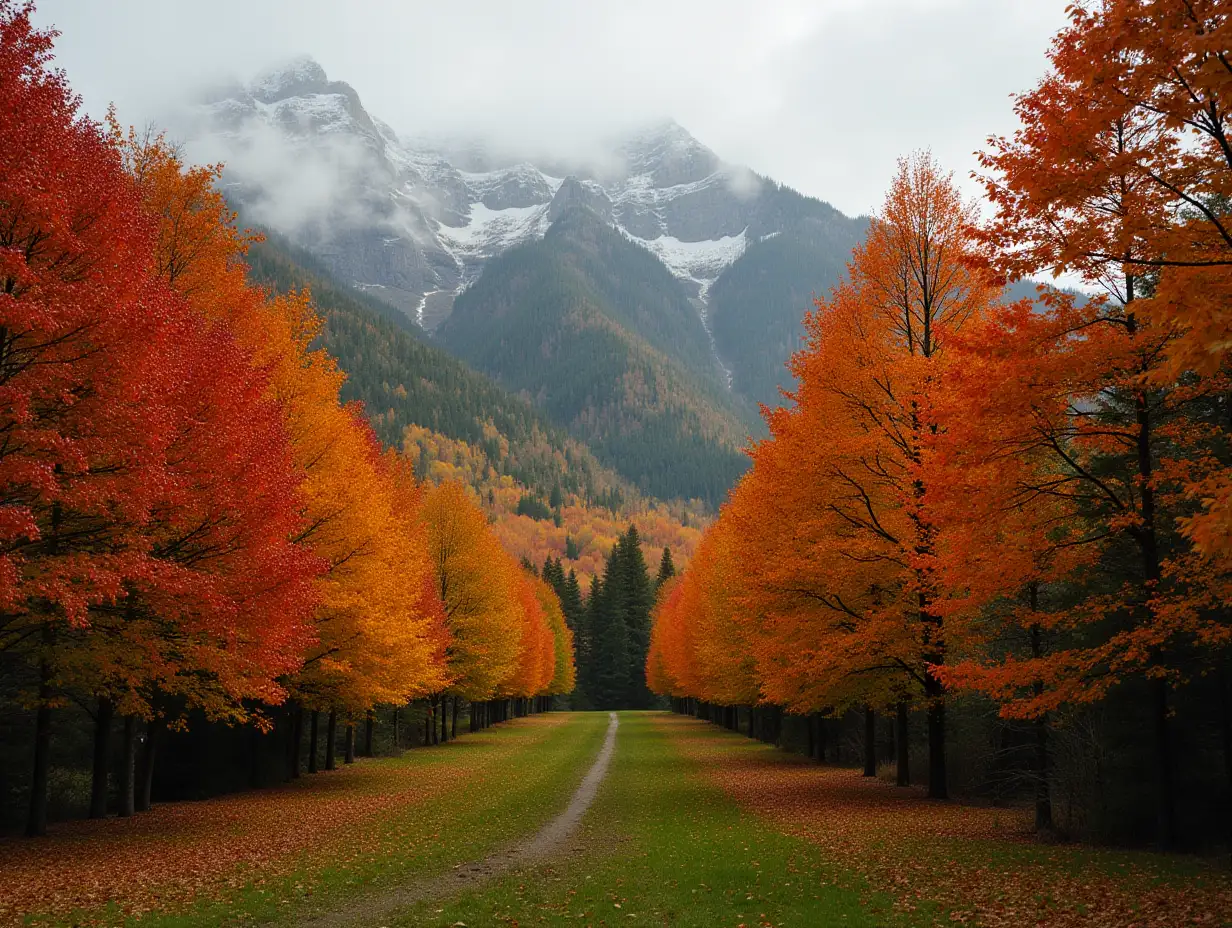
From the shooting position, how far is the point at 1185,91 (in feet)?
29.3

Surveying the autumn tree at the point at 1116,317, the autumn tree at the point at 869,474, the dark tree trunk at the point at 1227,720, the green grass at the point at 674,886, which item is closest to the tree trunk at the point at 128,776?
the green grass at the point at 674,886

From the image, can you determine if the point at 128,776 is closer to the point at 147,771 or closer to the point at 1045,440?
the point at 147,771

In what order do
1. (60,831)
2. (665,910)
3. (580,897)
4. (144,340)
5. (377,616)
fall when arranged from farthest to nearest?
(377,616)
(60,831)
(144,340)
(580,897)
(665,910)

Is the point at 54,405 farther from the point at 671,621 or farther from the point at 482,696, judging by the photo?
the point at 671,621

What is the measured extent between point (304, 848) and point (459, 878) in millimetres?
4135

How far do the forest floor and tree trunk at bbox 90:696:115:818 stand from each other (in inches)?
28.7

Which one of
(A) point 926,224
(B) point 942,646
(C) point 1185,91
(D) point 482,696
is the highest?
(A) point 926,224

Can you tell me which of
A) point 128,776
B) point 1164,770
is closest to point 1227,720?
point 1164,770

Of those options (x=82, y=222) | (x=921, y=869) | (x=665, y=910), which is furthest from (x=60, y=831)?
(x=921, y=869)

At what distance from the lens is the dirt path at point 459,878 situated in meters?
10.6

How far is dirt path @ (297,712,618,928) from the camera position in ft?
34.8

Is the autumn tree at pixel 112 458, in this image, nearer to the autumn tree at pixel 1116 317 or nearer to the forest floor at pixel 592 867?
the forest floor at pixel 592 867

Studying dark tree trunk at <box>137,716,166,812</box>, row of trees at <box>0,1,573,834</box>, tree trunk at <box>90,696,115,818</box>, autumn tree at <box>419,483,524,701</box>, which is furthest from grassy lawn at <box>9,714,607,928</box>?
autumn tree at <box>419,483,524,701</box>

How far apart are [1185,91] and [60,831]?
21.9 m
